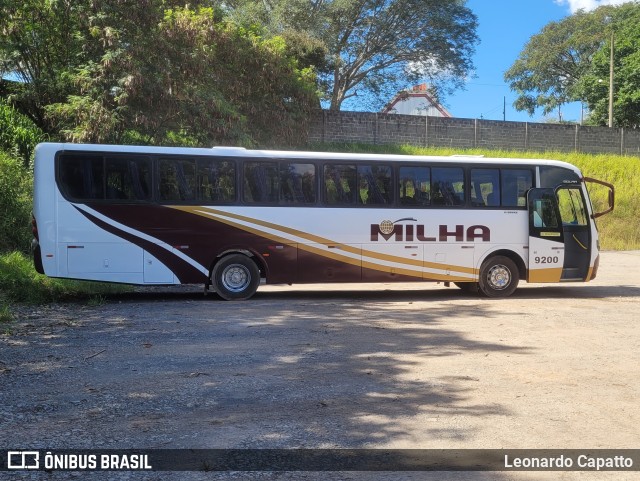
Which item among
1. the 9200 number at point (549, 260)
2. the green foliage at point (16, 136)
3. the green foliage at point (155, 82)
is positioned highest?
the green foliage at point (155, 82)

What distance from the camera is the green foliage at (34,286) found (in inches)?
482

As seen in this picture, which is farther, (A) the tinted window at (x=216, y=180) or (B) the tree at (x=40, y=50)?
(B) the tree at (x=40, y=50)

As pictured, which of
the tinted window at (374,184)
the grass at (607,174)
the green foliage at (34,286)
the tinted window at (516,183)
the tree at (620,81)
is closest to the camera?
the green foliage at (34,286)

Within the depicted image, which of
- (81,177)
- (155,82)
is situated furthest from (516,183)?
(155,82)

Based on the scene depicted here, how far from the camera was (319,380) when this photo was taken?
21.8ft

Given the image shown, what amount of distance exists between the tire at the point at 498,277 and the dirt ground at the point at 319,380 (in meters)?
2.19

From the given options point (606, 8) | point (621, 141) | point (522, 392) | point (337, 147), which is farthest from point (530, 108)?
point (522, 392)

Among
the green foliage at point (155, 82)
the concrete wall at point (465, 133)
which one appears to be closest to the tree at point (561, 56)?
the concrete wall at point (465, 133)

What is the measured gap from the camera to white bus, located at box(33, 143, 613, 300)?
1266 centimetres

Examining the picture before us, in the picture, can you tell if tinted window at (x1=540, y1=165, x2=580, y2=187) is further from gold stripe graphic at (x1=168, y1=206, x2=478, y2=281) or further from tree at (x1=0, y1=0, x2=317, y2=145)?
tree at (x1=0, y1=0, x2=317, y2=145)

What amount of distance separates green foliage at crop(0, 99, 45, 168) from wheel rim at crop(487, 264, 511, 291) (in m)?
14.2

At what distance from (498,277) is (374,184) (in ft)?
10.8

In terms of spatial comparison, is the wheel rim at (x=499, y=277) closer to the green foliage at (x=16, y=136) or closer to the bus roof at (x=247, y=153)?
the bus roof at (x=247, y=153)

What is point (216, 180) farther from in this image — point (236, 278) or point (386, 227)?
point (386, 227)
